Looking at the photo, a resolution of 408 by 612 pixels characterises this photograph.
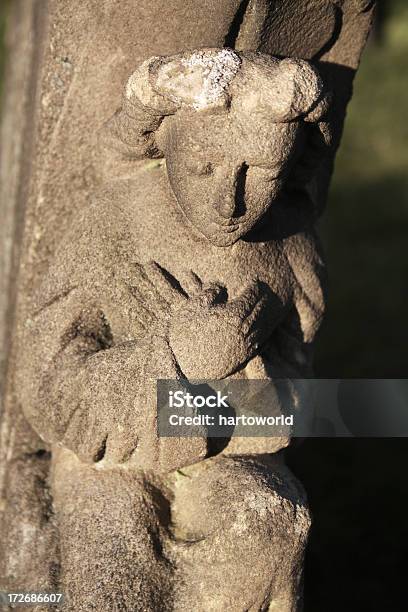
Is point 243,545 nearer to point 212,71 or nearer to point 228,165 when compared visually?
point 228,165

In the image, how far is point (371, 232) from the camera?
4742 mm

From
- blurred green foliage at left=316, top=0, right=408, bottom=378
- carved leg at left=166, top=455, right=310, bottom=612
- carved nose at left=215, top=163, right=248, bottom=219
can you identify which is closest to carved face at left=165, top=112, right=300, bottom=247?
carved nose at left=215, top=163, right=248, bottom=219

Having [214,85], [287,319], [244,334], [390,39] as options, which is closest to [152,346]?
[244,334]

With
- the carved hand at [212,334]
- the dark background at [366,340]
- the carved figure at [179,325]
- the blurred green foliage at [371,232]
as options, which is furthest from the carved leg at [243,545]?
the blurred green foliage at [371,232]

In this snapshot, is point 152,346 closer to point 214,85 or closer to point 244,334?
point 244,334

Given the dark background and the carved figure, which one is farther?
the dark background

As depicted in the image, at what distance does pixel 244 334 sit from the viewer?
1625 mm

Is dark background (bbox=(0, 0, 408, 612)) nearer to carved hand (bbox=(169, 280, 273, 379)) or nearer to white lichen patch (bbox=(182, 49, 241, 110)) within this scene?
carved hand (bbox=(169, 280, 273, 379))

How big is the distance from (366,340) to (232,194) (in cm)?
252

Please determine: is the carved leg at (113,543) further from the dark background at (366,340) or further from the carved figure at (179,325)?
the dark background at (366,340)

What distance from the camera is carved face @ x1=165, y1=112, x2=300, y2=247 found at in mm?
1471

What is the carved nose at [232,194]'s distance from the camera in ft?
4.89

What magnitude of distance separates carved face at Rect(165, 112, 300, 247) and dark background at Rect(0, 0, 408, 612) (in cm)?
60

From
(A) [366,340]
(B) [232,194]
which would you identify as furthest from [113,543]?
(A) [366,340]
